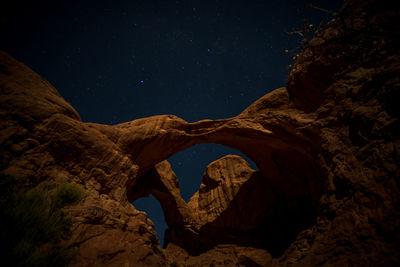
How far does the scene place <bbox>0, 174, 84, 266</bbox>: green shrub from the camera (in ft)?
10.5

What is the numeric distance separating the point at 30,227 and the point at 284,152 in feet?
35.9

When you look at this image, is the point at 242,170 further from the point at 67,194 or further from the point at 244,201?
the point at 67,194

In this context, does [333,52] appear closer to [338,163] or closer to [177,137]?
[338,163]

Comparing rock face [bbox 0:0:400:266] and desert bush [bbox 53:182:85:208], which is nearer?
rock face [bbox 0:0:400:266]

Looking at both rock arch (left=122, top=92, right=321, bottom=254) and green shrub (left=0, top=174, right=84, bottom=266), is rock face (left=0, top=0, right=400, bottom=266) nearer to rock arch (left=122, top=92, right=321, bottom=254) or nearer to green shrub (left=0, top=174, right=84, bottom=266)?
rock arch (left=122, top=92, right=321, bottom=254)

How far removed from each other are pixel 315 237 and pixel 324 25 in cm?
803

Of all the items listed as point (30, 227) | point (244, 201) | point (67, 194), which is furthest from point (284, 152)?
point (30, 227)

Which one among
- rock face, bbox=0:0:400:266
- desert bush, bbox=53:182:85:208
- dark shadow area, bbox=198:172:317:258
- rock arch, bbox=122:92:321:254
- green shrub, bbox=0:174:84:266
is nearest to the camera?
green shrub, bbox=0:174:84:266

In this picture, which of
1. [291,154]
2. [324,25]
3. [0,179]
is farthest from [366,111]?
[0,179]

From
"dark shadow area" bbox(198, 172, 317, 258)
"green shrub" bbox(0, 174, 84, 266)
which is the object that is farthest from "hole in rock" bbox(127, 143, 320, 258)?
"green shrub" bbox(0, 174, 84, 266)

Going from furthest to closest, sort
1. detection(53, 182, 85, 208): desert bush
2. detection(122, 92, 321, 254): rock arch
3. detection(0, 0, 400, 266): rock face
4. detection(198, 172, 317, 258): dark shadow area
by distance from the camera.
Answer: detection(198, 172, 317, 258): dark shadow area < detection(122, 92, 321, 254): rock arch < detection(53, 182, 85, 208): desert bush < detection(0, 0, 400, 266): rock face

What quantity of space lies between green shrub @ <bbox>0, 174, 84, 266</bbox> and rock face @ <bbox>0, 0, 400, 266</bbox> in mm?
374

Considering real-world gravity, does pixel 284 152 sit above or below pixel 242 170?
above

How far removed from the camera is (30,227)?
12.2ft
